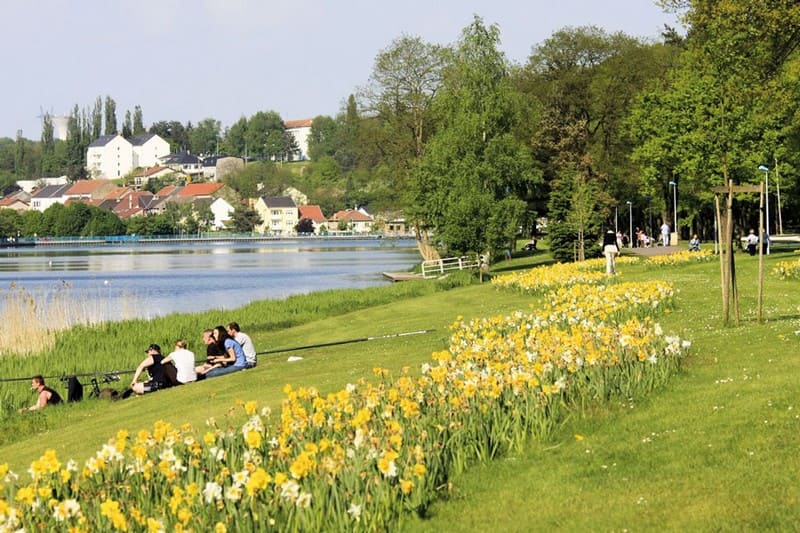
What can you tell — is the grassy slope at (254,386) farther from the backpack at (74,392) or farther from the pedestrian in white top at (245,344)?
the backpack at (74,392)

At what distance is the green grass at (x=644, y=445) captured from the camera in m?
8.36

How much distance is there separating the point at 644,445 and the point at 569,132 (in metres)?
63.9

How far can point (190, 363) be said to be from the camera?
70.4 ft

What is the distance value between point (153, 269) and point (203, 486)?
95708 millimetres

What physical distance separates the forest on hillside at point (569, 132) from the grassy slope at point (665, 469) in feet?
79.9

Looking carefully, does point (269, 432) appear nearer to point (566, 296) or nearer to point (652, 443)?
point (652, 443)

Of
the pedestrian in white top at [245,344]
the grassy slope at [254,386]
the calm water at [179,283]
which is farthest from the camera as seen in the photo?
the calm water at [179,283]

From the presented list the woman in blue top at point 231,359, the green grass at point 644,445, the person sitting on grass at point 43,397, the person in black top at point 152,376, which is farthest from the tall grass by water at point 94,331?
the green grass at point 644,445

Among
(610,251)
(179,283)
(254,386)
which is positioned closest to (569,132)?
(179,283)

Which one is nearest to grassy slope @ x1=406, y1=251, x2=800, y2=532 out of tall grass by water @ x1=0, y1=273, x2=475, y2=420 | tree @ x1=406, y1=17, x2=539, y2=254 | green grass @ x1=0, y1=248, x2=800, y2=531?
green grass @ x1=0, y1=248, x2=800, y2=531

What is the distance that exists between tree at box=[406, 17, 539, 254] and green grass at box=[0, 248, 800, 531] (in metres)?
35.4

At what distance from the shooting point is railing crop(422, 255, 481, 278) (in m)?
60.6

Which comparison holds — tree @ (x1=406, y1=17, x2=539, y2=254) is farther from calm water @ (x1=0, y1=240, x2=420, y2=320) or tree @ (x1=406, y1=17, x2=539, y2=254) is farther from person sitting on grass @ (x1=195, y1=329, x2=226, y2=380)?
person sitting on grass @ (x1=195, y1=329, x2=226, y2=380)

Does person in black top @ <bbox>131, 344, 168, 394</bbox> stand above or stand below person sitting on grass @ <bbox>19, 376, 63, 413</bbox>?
above
